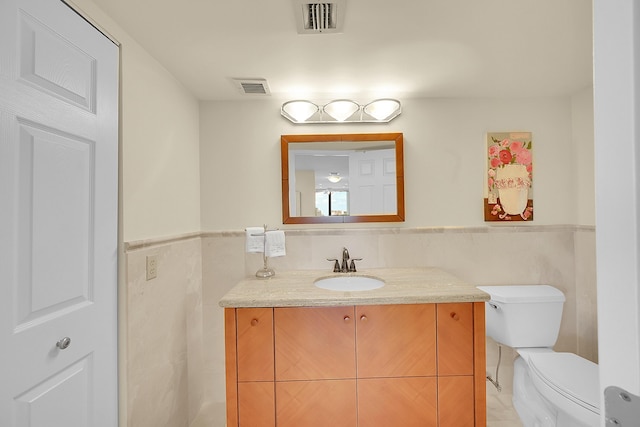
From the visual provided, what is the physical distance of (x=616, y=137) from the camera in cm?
40

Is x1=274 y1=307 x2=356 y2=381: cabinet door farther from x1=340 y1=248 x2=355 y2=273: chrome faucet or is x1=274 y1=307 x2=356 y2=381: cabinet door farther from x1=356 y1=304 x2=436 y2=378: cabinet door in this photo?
x1=340 y1=248 x2=355 y2=273: chrome faucet

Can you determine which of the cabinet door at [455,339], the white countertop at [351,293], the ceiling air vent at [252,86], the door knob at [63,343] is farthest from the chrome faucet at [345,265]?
the door knob at [63,343]

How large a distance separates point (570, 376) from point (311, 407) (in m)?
1.29

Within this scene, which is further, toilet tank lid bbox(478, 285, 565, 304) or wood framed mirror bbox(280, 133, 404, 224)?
wood framed mirror bbox(280, 133, 404, 224)

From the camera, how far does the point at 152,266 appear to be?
1533 millimetres

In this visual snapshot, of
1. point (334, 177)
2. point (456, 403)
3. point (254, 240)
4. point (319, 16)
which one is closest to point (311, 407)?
point (456, 403)

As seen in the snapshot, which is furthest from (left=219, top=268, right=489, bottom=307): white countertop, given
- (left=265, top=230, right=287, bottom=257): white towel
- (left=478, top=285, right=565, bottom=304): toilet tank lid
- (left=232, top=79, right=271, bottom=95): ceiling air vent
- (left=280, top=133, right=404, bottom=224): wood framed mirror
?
(left=232, top=79, right=271, bottom=95): ceiling air vent

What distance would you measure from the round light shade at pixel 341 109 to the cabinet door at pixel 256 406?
5.54 feet

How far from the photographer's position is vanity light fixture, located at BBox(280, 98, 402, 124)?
2080mm

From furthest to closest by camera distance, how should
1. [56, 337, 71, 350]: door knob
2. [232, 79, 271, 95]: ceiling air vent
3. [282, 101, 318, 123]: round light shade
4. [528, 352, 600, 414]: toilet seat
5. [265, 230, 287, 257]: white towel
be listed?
[282, 101, 318, 123]: round light shade, [265, 230, 287, 257]: white towel, [232, 79, 271, 95]: ceiling air vent, [528, 352, 600, 414]: toilet seat, [56, 337, 71, 350]: door knob

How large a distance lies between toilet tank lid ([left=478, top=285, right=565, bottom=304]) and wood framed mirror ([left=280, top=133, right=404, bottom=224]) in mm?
770

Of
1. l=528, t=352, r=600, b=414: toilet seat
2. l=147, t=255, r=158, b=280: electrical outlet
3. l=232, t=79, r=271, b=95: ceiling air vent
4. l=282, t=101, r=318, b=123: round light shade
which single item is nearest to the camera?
l=528, t=352, r=600, b=414: toilet seat

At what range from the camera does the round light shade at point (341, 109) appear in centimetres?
207

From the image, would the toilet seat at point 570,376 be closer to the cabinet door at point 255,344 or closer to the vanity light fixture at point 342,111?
the cabinet door at point 255,344
